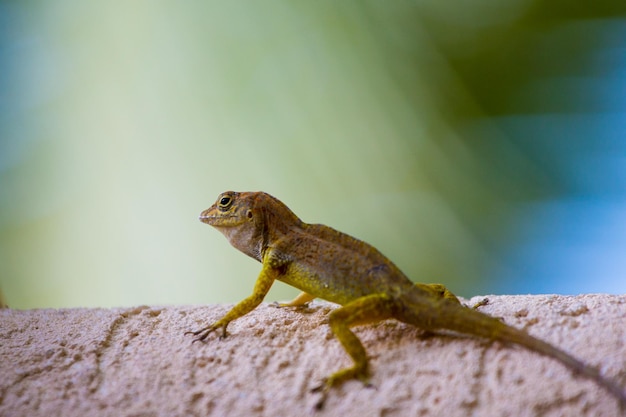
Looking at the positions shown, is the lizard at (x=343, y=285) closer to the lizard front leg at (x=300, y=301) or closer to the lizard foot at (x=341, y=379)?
the lizard foot at (x=341, y=379)

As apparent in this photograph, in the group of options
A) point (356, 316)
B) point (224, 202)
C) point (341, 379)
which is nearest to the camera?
point (341, 379)

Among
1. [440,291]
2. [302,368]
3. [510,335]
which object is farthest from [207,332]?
[510,335]

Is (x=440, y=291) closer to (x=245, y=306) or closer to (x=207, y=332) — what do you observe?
(x=245, y=306)

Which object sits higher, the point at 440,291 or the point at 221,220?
the point at 440,291

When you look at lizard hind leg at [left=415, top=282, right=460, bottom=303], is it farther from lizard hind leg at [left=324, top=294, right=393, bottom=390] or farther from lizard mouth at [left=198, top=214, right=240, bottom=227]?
lizard mouth at [left=198, top=214, right=240, bottom=227]

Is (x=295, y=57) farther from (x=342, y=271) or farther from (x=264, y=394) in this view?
(x=264, y=394)

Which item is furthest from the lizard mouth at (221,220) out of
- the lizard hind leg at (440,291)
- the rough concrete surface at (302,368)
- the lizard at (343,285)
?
the lizard hind leg at (440,291)

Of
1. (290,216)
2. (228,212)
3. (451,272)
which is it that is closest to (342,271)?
(290,216)
